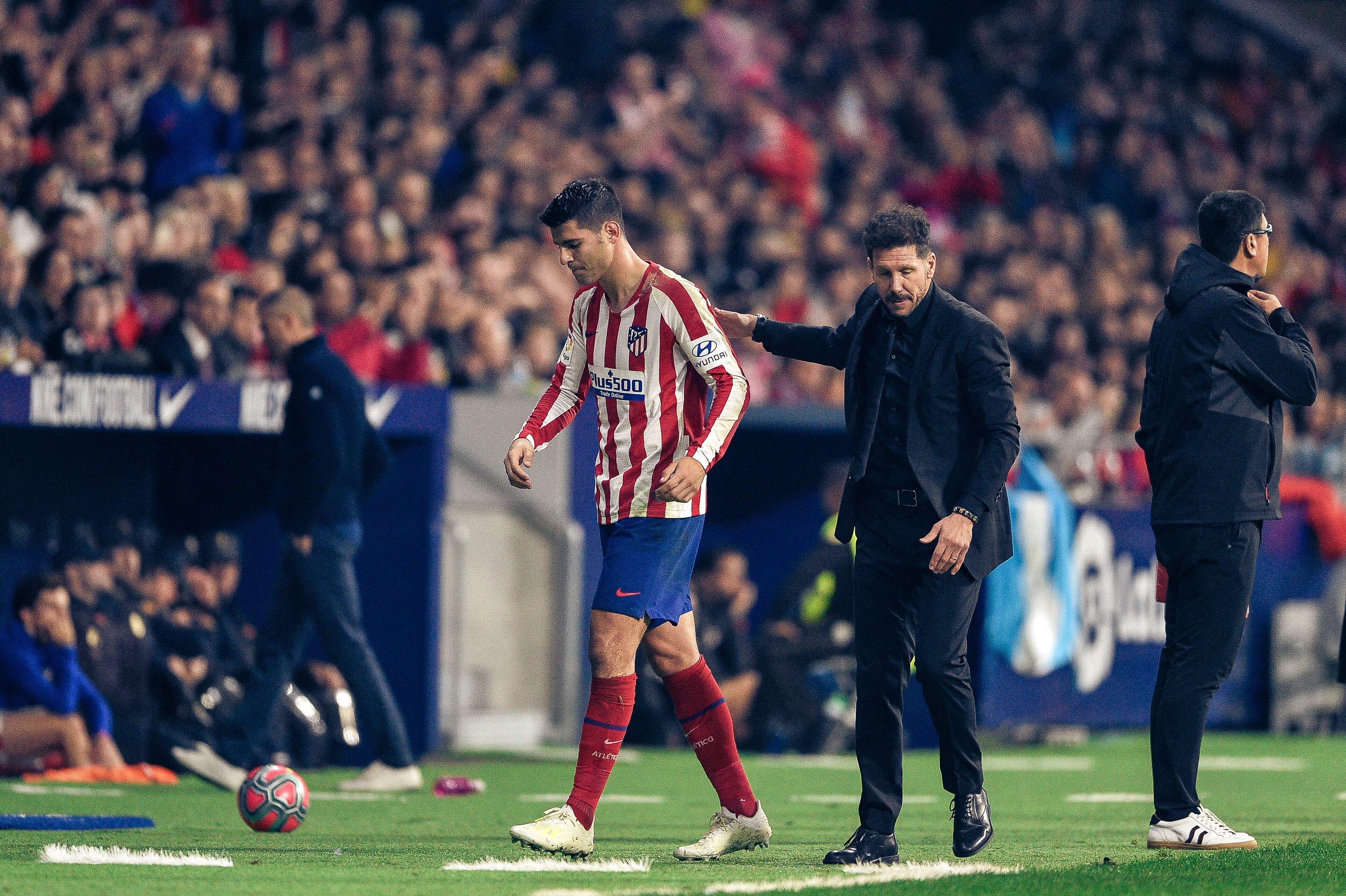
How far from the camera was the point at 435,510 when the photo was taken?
1107 centimetres

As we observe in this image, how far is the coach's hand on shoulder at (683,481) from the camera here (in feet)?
20.8

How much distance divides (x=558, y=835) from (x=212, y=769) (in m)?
3.13

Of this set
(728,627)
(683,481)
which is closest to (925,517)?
(683,481)

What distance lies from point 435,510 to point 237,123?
167 inches

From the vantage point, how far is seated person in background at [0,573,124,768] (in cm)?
980

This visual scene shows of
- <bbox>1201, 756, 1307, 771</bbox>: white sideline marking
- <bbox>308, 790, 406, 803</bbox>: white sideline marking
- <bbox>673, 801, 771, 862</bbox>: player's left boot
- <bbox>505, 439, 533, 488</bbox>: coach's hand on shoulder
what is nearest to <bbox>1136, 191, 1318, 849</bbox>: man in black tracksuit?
<bbox>673, 801, 771, 862</bbox>: player's left boot

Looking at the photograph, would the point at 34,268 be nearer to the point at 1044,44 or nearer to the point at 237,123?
the point at 237,123

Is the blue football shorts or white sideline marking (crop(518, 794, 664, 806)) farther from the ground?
the blue football shorts

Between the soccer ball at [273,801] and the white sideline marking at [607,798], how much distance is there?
1756 mm

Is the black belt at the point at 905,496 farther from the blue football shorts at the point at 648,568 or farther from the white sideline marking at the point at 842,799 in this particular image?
the white sideline marking at the point at 842,799

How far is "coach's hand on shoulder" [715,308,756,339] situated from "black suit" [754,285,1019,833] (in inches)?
18.9

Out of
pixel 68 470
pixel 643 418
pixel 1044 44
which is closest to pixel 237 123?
pixel 68 470

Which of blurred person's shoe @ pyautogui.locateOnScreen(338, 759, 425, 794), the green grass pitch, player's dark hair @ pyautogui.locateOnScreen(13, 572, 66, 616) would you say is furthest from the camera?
player's dark hair @ pyautogui.locateOnScreen(13, 572, 66, 616)

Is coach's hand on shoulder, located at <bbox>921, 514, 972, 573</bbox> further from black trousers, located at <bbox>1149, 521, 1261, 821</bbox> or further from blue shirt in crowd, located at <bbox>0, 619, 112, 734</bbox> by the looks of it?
blue shirt in crowd, located at <bbox>0, 619, 112, 734</bbox>
